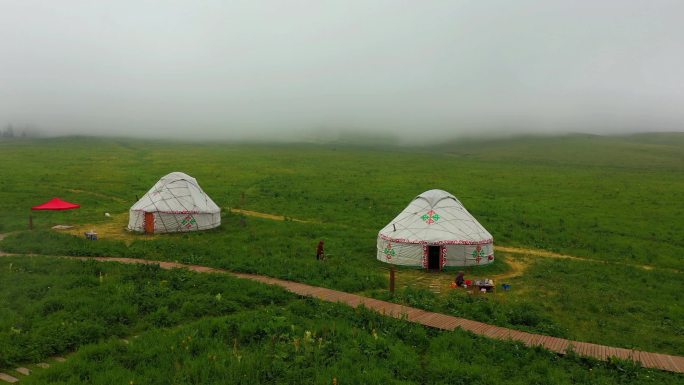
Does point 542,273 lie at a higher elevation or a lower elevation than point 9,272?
lower

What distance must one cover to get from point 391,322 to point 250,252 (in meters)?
11.2

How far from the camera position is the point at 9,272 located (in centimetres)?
1694

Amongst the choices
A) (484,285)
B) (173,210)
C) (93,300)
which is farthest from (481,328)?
(173,210)

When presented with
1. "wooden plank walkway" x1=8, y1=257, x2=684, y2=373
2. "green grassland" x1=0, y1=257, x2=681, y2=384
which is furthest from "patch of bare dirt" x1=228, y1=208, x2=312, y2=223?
"green grassland" x1=0, y1=257, x2=681, y2=384

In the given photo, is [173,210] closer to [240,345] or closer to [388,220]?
[388,220]

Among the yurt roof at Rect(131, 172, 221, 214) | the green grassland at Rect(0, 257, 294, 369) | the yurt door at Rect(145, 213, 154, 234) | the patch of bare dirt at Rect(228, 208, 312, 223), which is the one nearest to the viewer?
the green grassland at Rect(0, 257, 294, 369)

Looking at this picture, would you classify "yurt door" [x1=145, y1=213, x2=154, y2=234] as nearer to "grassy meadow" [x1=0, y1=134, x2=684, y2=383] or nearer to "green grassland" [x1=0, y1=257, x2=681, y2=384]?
"grassy meadow" [x1=0, y1=134, x2=684, y2=383]

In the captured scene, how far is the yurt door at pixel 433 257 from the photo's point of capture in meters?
22.8

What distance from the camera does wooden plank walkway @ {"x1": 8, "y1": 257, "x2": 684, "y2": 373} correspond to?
12.4 metres

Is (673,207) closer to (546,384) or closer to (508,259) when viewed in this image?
(508,259)

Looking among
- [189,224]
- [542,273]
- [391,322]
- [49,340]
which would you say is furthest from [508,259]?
[49,340]

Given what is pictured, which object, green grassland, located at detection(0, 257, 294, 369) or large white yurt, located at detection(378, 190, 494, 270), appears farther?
large white yurt, located at detection(378, 190, 494, 270)

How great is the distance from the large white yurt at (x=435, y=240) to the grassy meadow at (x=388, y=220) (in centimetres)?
100

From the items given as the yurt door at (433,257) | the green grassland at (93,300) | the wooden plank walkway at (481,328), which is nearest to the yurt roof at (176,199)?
the green grassland at (93,300)
